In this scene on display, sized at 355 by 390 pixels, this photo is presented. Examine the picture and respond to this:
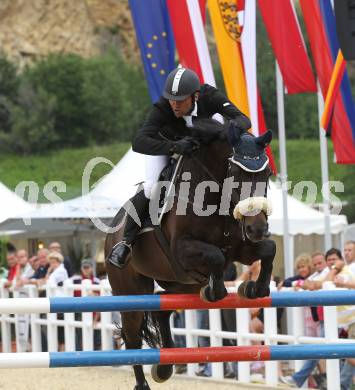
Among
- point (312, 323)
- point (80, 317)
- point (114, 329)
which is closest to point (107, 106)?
point (80, 317)

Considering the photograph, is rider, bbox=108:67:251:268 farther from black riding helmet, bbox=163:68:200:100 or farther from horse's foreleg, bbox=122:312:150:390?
horse's foreleg, bbox=122:312:150:390

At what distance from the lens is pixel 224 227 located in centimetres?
660

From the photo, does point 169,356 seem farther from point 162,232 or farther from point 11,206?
point 11,206

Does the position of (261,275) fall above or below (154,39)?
below

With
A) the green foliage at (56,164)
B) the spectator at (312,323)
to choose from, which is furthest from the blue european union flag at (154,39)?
the green foliage at (56,164)

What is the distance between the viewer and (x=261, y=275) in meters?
6.31

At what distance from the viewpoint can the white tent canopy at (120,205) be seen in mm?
18109

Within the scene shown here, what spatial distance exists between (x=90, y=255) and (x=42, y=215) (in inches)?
120

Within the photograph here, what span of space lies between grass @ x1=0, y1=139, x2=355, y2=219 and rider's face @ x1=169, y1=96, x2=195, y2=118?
43002mm

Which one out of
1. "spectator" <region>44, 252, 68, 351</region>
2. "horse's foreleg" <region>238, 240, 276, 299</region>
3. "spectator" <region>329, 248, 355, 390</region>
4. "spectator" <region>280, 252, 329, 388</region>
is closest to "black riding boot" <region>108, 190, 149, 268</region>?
"horse's foreleg" <region>238, 240, 276, 299</region>

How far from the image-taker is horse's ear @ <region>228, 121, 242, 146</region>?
623 cm

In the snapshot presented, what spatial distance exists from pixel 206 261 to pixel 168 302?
0.40 metres

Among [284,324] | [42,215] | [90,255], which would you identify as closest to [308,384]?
[284,324]

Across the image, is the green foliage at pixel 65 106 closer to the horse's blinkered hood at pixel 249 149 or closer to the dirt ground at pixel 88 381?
the dirt ground at pixel 88 381
